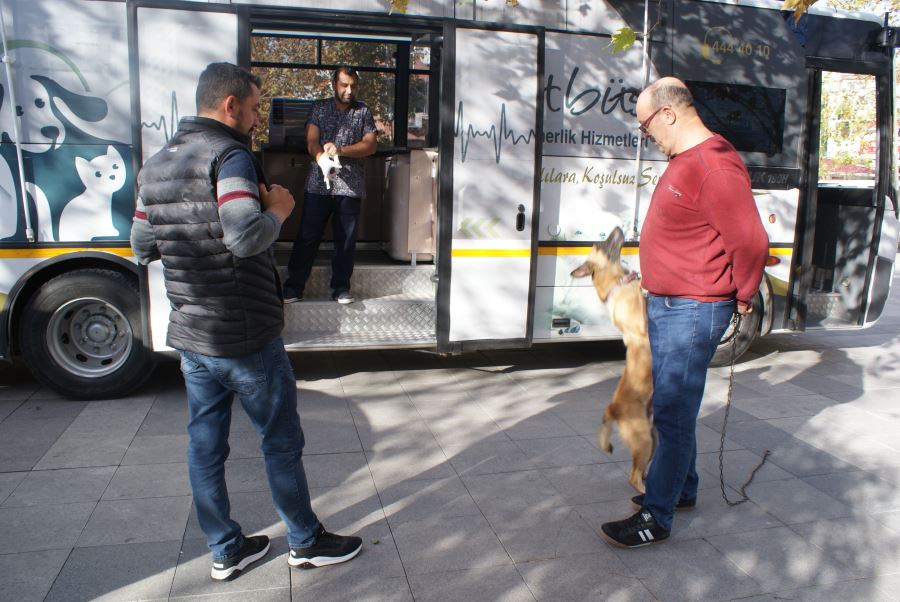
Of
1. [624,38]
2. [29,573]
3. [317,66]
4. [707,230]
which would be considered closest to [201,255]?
[29,573]

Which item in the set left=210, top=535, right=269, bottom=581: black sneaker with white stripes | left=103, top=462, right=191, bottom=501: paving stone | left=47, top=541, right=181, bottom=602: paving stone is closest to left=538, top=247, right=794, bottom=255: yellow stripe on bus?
left=103, top=462, right=191, bottom=501: paving stone

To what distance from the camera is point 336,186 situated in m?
5.99

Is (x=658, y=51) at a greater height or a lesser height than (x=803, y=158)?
greater

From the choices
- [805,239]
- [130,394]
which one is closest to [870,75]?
[805,239]

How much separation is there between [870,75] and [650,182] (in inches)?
88.6

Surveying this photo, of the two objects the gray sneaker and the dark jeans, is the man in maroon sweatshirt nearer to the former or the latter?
the gray sneaker

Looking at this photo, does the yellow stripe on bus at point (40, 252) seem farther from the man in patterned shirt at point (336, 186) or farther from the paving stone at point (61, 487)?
the paving stone at point (61, 487)

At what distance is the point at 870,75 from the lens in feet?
21.6

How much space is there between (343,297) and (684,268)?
3.20m

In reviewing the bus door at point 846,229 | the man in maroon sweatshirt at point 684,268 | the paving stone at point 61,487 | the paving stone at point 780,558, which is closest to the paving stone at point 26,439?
the paving stone at point 61,487

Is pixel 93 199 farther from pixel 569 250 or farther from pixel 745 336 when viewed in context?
pixel 745 336

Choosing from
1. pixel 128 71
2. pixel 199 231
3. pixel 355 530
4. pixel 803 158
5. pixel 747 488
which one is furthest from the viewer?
pixel 803 158

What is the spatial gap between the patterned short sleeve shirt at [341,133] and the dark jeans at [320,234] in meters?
0.07

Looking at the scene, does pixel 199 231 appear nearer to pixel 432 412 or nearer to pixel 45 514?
pixel 45 514
